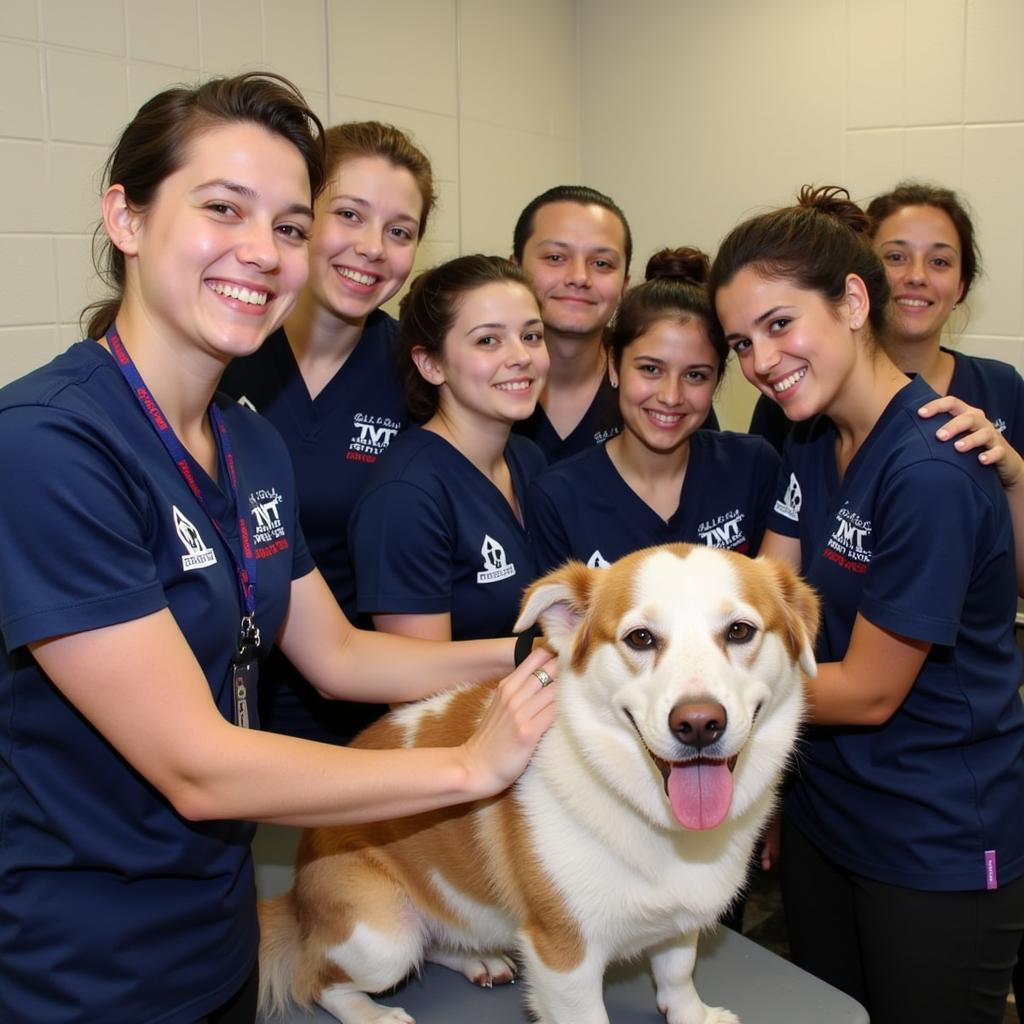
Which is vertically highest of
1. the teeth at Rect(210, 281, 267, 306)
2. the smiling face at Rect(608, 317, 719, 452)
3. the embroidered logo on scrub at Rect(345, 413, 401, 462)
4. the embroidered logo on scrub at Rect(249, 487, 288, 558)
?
the teeth at Rect(210, 281, 267, 306)

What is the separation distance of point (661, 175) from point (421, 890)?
349 cm

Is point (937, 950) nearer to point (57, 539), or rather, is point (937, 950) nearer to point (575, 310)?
point (57, 539)

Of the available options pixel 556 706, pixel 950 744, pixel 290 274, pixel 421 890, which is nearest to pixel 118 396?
pixel 290 274

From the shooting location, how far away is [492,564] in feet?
6.68

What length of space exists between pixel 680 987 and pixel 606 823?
0.90ft

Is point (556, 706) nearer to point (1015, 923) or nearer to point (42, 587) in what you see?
point (42, 587)

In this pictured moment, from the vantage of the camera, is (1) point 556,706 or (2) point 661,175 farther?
(2) point 661,175

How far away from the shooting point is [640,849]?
138 centimetres

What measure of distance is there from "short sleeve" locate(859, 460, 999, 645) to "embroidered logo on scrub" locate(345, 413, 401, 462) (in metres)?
1.20

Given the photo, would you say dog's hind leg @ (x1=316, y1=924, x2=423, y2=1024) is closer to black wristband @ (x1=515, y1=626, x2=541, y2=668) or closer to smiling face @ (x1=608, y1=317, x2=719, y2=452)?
black wristband @ (x1=515, y1=626, x2=541, y2=668)

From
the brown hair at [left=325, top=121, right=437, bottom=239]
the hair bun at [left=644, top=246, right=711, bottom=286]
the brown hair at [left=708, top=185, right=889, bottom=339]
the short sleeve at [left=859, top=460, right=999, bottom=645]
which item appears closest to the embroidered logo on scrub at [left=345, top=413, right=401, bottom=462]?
the brown hair at [left=325, top=121, right=437, bottom=239]

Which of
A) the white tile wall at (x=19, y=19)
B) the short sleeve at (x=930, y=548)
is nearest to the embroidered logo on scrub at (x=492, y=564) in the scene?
the short sleeve at (x=930, y=548)

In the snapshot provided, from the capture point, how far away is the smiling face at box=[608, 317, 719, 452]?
2.12 m

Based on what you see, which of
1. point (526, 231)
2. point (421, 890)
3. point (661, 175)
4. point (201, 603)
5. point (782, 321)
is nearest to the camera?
point (201, 603)
